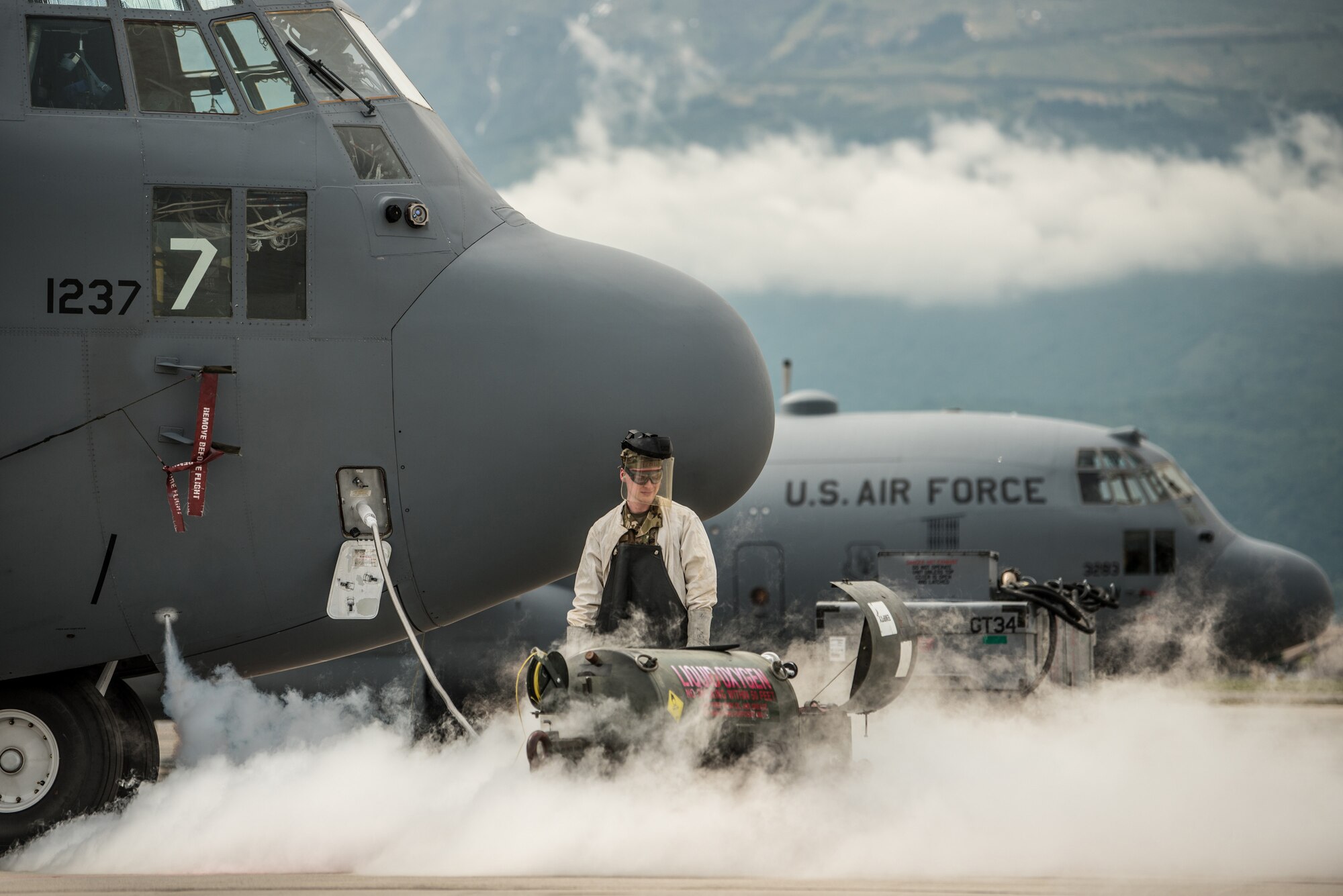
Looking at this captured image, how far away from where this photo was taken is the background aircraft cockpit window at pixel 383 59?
7.71 meters

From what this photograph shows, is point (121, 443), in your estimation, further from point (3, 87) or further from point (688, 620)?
point (688, 620)

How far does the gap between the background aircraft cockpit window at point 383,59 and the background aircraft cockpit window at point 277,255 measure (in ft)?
3.16

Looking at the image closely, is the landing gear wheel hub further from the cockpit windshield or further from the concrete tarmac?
the cockpit windshield

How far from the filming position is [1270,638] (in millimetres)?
16125

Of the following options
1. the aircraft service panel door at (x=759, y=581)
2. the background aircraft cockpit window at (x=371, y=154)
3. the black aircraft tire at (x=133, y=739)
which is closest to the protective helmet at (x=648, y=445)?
the background aircraft cockpit window at (x=371, y=154)

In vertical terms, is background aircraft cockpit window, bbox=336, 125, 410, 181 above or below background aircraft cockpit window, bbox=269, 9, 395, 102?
below

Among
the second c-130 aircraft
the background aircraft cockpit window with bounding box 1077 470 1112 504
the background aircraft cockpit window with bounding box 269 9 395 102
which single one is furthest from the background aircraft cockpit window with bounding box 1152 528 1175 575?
the background aircraft cockpit window with bounding box 269 9 395 102

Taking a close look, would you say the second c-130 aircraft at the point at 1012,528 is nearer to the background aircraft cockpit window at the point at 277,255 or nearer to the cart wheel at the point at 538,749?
the background aircraft cockpit window at the point at 277,255

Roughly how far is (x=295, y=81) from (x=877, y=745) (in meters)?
4.59

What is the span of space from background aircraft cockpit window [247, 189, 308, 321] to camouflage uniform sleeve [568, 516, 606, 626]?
1702mm

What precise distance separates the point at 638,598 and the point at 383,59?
3164 millimetres

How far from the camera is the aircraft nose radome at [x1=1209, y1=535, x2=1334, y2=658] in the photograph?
1590 cm

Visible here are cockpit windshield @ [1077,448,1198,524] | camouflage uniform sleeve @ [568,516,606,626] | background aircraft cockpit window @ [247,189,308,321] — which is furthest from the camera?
cockpit windshield @ [1077,448,1198,524]

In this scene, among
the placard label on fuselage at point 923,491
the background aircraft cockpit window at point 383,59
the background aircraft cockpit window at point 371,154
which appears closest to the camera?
the background aircraft cockpit window at point 371,154
